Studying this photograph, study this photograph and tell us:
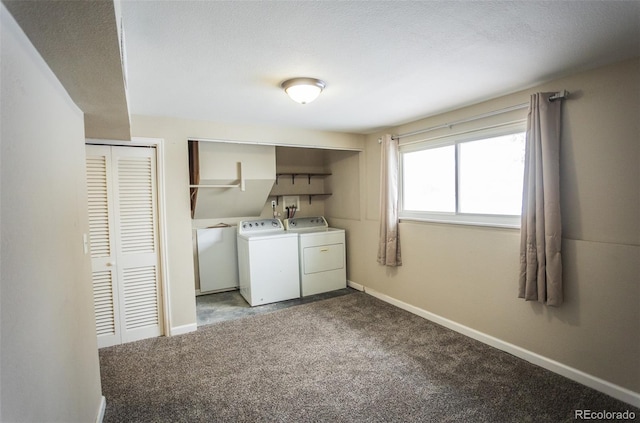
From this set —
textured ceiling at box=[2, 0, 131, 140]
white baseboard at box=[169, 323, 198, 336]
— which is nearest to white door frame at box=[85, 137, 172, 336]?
white baseboard at box=[169, 323, 198, 336]

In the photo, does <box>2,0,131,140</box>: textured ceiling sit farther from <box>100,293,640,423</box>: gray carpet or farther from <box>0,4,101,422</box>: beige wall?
<box>100,293,640,423</box>: gray carpet

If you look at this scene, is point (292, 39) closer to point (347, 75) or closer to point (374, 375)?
point (347, 75)

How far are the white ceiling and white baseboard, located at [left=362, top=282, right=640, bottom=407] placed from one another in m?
2.09

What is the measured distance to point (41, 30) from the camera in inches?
37.6

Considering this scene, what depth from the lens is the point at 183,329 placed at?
325 cm

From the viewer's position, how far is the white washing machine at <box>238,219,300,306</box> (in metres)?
4.02

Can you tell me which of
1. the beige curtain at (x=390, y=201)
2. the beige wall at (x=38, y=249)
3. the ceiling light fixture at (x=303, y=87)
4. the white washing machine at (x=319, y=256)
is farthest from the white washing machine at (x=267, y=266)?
the beige wall at (x=38, y=249)

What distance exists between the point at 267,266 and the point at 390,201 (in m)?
1.75

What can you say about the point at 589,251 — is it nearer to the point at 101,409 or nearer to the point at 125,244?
the point at 101,409

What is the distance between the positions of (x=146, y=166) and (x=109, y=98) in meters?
1.60

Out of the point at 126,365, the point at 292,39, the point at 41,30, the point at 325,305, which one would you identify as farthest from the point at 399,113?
the point at 126,365

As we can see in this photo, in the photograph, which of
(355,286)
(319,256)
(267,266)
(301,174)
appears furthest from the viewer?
(301,174)

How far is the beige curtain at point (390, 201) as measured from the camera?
373 cm

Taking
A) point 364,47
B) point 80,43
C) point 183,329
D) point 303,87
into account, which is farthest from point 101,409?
point 364,47
